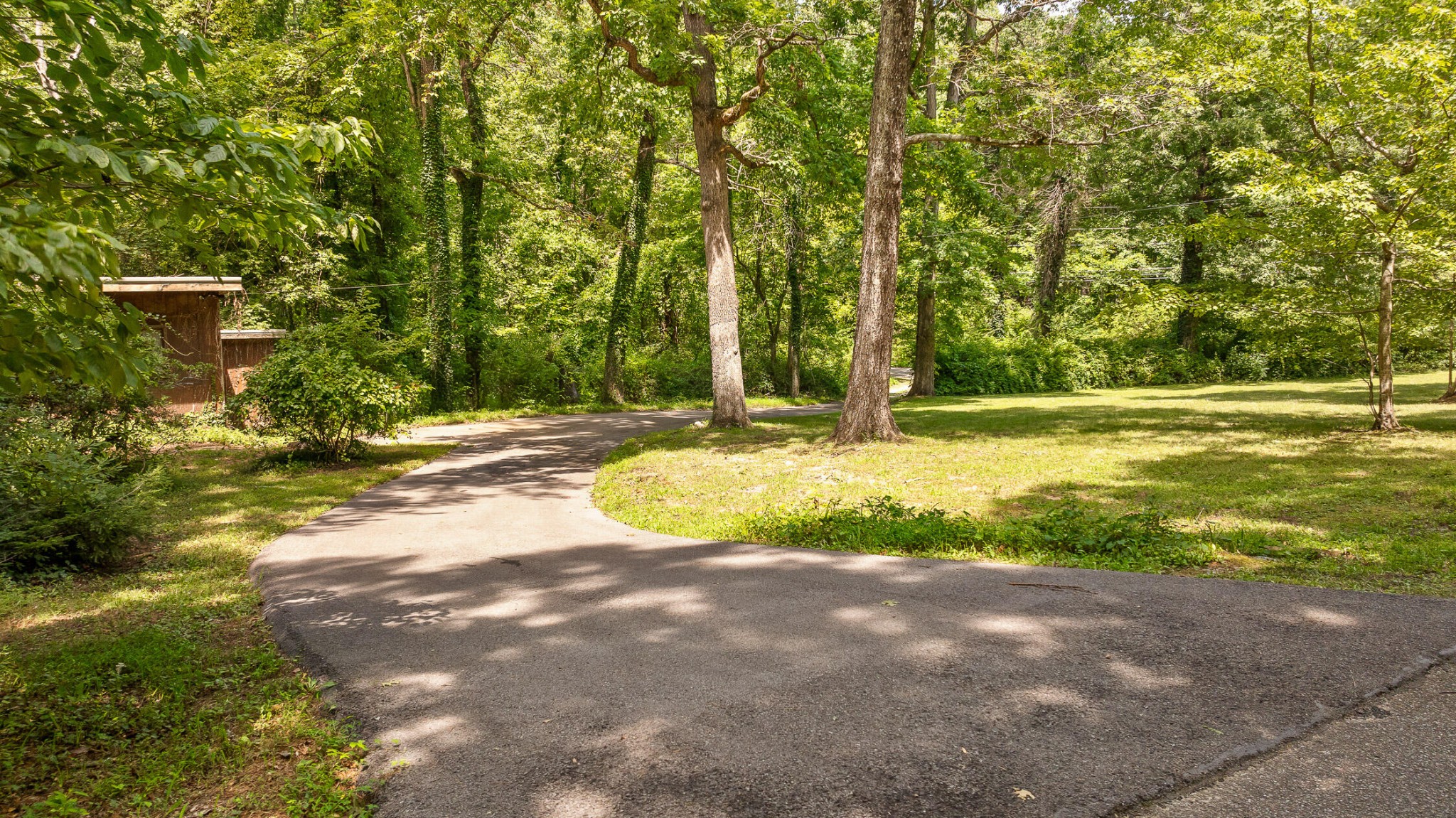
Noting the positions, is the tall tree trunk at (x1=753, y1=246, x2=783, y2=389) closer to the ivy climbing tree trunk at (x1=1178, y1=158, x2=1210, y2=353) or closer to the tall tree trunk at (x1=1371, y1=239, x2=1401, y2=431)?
the ivy climbing tree trunk at (x1=1178, y1=158, x2=1210, y2=353)

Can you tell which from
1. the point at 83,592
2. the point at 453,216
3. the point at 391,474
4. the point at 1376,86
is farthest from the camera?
the point at 453,216

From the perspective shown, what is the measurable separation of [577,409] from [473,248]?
6.88 m

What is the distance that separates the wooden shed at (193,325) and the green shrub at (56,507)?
39.7 feet

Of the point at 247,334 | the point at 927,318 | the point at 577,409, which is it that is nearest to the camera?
the point at 247,334

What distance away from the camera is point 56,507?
6473mm

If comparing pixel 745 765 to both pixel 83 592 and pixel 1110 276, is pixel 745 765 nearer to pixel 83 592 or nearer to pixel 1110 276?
pixel 83 592

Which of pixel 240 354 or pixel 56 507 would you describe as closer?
pixel 56 507

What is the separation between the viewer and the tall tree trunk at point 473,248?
24844 mm

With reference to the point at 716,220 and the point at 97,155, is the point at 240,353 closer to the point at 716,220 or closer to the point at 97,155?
the point at 716,220

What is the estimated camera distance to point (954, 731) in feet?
10.3

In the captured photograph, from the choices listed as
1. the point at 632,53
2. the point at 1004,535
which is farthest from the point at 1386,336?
the point at 632,53

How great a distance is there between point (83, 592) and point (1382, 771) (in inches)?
320

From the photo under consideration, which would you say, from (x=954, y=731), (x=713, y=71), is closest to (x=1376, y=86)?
(x=713, y=71)

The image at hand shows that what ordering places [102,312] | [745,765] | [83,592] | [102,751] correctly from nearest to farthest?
[102,312] → [745,765] → [102,751] → [83,592]
